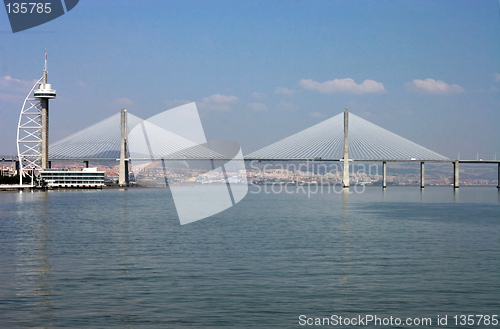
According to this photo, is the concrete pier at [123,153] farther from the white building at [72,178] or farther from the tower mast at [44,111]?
the tower mast at [44,111]

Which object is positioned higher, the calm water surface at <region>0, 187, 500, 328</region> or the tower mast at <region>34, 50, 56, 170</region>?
the tower mast at <region>34, 50, 56, 170</region>

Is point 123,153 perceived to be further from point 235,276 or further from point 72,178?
point 235,276

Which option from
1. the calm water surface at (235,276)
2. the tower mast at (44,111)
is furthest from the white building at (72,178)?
the calm water surface at (235,276)

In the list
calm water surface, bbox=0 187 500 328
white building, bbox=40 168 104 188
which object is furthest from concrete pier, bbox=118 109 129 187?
calm water surface, bbox=0 187 500 328

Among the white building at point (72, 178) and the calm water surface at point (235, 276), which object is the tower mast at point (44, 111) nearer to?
the white building at point (72, 178)

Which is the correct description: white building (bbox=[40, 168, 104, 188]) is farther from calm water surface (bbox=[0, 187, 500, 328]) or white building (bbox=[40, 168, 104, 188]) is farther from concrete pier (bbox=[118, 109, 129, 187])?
calm water surface (bbox=[0, 187, 500, 328])

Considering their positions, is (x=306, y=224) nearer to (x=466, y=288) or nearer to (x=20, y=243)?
(x=20, y=243)

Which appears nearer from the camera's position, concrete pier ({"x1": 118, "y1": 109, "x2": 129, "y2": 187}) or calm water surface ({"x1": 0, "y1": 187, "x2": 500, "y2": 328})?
calm water surface ({"x1": 0, "y1": 187, "x2": 500, "y2": 328})

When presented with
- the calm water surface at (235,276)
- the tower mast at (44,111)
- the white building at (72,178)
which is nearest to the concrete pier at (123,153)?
the white building at (72,178)

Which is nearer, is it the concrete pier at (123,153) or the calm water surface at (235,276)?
the calm water surface at (235,276)

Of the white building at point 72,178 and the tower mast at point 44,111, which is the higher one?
the tower mast at point 44,111

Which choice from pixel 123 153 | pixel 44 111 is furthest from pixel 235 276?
pixel 44 111
